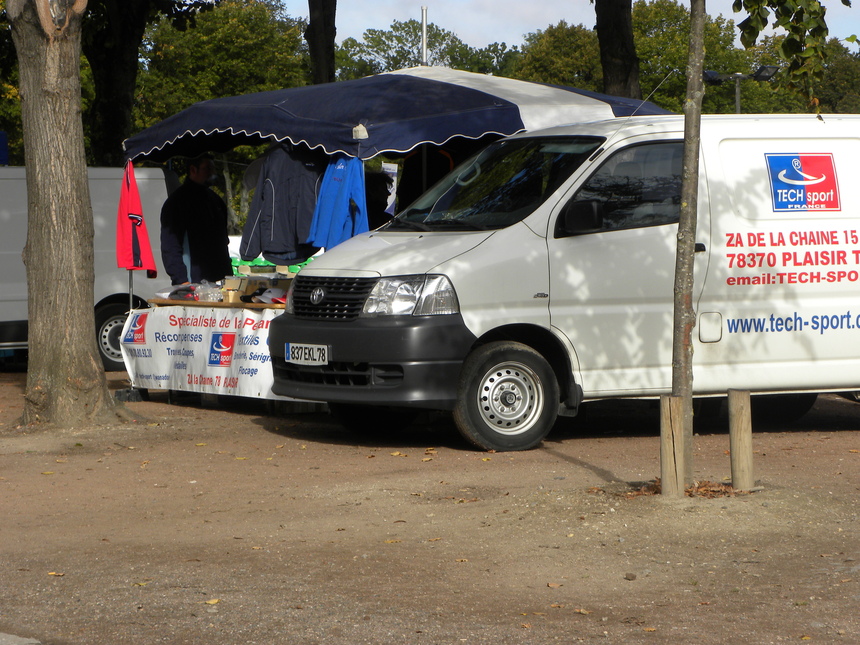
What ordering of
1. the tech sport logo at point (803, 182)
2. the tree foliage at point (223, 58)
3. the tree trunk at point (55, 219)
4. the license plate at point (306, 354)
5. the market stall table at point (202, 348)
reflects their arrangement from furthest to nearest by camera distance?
the tree foliage at point (223, 58) → the market stall table at point (202, 348) → the tree trunk at point (55, 219) → the tech sport logo at point (803, 182) → the license plate at point (306, 354)

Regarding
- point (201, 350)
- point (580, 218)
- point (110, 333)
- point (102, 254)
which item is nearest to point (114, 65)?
point (102, 254)

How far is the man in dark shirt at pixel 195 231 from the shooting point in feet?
41.9

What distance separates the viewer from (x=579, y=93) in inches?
500

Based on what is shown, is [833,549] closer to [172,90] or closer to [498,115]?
[498,115]

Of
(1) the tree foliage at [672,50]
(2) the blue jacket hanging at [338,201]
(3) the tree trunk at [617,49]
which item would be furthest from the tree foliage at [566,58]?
(2) the blue jacket hanging at [338,201]

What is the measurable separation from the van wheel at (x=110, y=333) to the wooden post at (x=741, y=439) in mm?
10406

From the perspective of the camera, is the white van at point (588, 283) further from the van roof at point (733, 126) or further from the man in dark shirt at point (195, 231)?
the man in dark shirt at point (195, 231)

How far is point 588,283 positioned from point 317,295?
1.87 m

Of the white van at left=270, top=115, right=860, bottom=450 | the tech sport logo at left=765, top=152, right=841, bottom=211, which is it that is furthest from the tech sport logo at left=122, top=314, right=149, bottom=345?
Result: the tech sport logo at left=765, top=152, right=841, bottom=211

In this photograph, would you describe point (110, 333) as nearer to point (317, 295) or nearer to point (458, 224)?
point (317, 295)

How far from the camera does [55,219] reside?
32.5 feet

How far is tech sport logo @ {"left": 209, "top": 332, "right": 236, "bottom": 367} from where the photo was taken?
432 inches

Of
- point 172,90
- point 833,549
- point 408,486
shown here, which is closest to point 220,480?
point 408,486

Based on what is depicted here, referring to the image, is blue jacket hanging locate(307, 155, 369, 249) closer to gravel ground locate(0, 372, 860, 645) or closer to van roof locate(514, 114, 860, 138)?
van roof locate(514, 114, 860, 138)
